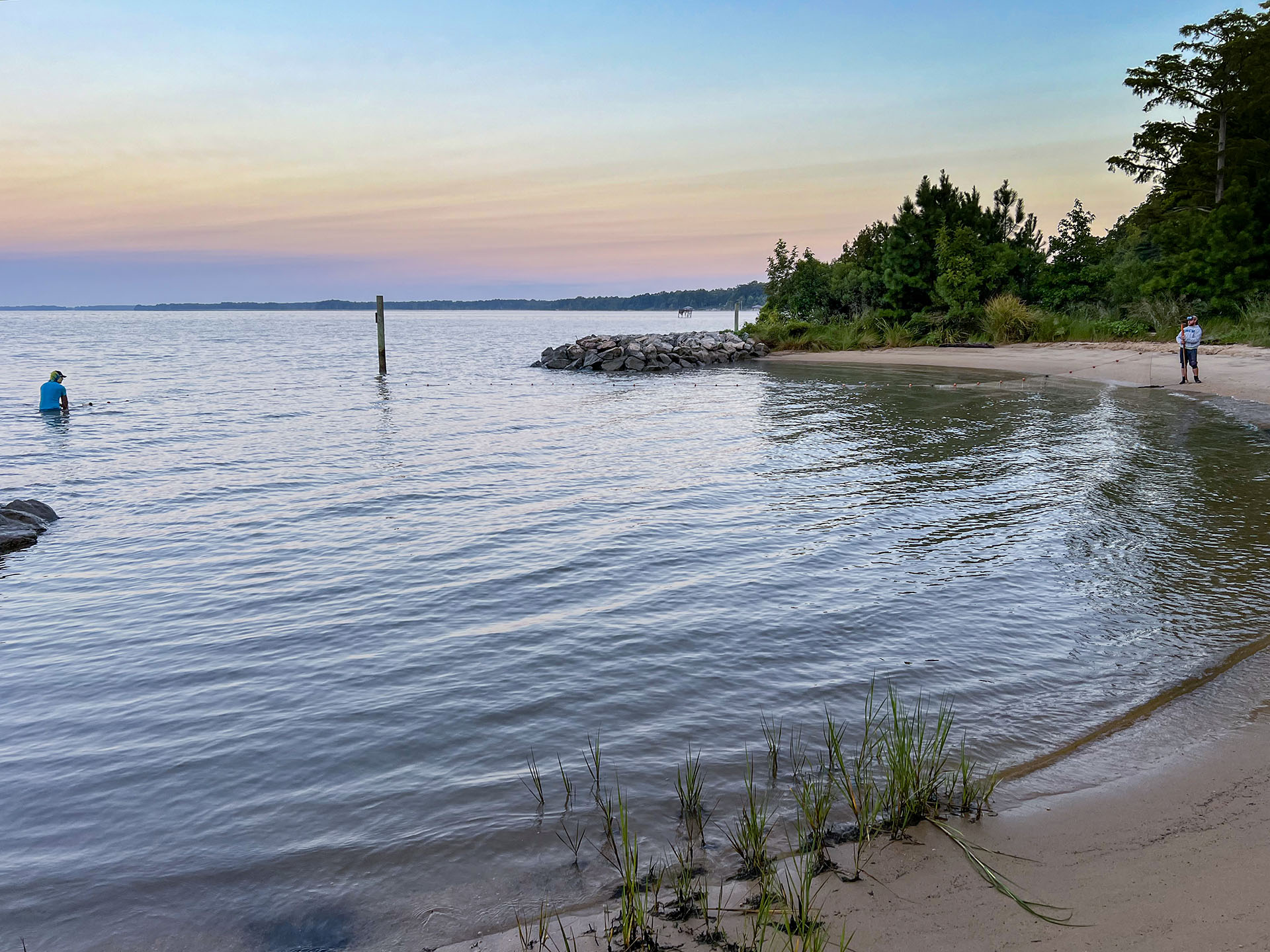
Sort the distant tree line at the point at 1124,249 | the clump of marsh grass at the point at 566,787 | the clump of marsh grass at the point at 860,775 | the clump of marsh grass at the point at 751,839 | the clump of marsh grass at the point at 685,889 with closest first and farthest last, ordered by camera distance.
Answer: the clump of marsh grass at the point at 685,889 < the clump of marsh grass at the point at 751,839 < the clump of marsh grass at the point at 860,775 < the clump of marsh grass at the point at 566,787 < the distant tree line at the point at 1124,249

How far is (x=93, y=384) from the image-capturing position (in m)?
35.8

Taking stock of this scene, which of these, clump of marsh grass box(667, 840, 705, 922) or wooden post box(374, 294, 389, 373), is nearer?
clump of marsh grass box(667, 840, 705, 922)

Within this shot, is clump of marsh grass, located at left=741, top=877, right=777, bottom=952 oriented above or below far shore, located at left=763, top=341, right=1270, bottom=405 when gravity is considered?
below

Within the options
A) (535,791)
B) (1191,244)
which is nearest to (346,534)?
(535,791)

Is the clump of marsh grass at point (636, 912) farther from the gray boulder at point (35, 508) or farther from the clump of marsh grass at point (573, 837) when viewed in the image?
the gray boulder at point (35, 508)

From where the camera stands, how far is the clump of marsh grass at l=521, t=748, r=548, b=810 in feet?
15.7

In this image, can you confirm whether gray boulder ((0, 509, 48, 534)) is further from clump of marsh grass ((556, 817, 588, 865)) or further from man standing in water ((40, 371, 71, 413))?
man standing in water ((40, 371, 71, 413))

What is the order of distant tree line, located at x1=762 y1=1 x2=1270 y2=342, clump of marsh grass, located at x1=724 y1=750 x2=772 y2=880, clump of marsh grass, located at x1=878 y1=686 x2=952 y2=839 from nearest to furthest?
clump of marsh grass, located at x1=724 y1=750 x2=772 y2=880, clump of marsh grass, located at x1=878 y1=686 x2=952 y2=839, distant tree line, located at x1=762 y1=1 x2=1270 y2=342

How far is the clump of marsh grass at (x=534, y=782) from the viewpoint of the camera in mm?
4793

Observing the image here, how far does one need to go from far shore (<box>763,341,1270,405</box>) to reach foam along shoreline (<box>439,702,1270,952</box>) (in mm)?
21259

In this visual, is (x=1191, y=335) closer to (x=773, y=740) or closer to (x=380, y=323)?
(x=773, y=740)

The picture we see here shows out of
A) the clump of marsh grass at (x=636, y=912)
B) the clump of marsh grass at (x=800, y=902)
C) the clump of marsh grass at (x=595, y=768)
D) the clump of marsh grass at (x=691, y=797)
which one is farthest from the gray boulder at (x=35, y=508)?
the clump of marsh grass at (x=800, y=902)

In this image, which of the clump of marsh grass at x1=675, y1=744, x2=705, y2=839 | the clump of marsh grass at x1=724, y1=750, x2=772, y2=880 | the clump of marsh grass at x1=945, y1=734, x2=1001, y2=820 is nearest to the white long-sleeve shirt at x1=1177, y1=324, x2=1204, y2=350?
the clump of marsh grass at x1=945, y1=734, x2=1001, y2=820

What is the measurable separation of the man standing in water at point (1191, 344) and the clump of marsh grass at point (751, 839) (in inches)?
977
